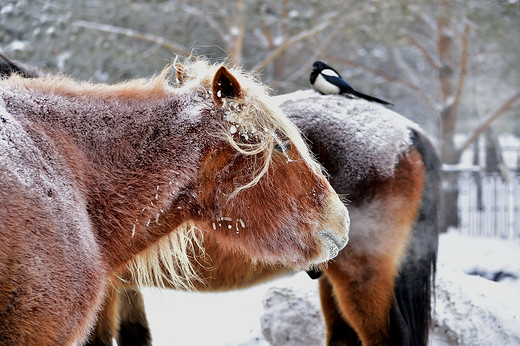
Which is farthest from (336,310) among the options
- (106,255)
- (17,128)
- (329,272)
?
(17,128)

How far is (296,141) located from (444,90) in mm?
11059

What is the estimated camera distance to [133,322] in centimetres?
435

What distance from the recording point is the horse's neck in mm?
2115

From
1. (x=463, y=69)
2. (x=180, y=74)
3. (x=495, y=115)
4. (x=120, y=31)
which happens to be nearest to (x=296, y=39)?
(x=120, y=31)

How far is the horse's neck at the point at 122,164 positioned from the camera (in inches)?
83.3

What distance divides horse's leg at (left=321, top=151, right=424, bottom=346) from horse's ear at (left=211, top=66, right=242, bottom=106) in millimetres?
1437

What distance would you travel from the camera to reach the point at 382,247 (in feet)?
11.0

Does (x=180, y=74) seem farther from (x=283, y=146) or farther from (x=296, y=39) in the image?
(x=296, y=39)

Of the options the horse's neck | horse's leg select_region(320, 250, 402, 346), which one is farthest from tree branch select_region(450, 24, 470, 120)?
the horse's neck

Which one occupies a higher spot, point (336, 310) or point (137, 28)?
point (137, 28)

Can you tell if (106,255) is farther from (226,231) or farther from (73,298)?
(226,231)

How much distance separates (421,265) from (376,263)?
1.32 feet

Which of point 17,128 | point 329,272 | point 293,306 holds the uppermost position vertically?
point 17,128

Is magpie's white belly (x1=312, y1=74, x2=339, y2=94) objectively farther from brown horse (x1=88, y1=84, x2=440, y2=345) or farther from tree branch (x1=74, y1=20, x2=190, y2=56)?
tree branch (x1=74, y1=20, x2=190, y2=56)
